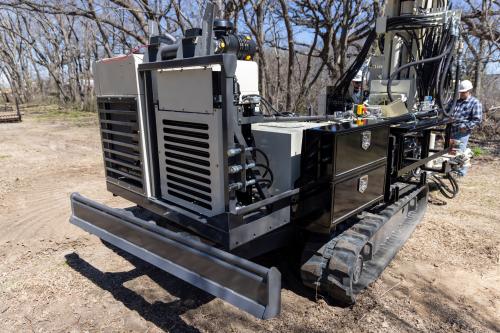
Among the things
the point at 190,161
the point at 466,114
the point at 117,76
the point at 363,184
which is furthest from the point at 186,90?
the point at 466,114

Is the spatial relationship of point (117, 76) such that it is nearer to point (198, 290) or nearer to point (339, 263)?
point (198, 290)

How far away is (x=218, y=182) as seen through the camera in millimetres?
2658

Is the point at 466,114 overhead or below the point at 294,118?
below

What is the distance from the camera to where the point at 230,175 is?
253cm

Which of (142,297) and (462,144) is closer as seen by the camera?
(142,297)

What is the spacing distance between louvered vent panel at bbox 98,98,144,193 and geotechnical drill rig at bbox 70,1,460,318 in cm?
1

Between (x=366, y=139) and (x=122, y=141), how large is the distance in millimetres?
1981

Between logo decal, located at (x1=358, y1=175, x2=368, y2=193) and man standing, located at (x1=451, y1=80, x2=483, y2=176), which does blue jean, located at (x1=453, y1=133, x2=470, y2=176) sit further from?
logo decal, located at (x1=358, y1=175, x2=368, y2=193)

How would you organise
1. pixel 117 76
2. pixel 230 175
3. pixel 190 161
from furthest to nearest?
pixel 117 76 → pixel 190 161 → pixel 230 175

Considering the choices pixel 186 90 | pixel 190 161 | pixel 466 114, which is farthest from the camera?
pixel 466 114

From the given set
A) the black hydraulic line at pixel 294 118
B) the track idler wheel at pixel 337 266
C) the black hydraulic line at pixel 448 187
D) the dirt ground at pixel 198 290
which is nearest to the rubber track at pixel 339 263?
the track idler wheel at pixel 337 266

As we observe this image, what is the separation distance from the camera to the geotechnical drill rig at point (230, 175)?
2.49 metres

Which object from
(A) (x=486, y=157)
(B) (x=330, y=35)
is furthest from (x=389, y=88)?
(B) (x=330, y=35)

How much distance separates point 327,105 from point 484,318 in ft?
10.6
